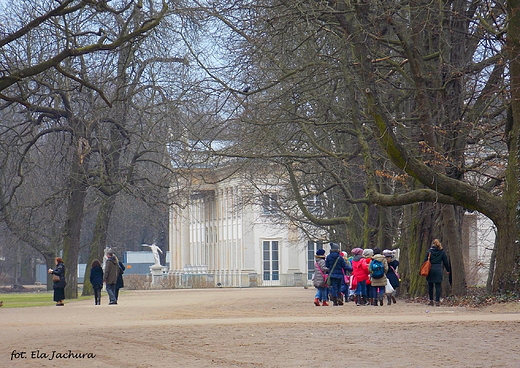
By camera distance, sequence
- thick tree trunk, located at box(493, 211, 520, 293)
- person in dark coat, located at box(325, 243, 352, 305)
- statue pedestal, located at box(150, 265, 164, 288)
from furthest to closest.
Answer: statue pedestal, located at box(150, 265, 164, 288)
person in dark coat, located at box(325, 243, 352, 305)
thick tree trunk, located at box(493, 211, 520, 293)

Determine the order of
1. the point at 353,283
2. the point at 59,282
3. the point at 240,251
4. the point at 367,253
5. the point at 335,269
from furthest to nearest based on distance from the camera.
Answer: the point at 240,251
the point at 59,282
the point at 353,283
the point at 367,253
the point at 335,269

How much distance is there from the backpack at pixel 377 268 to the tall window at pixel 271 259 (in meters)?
48.6

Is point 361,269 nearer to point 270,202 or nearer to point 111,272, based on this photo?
point 111,272

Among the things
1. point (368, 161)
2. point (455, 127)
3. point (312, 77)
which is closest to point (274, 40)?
point (312, 77)

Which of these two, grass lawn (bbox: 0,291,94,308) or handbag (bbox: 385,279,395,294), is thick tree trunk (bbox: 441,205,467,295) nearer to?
handbag (bbox: 385,279,395,294)

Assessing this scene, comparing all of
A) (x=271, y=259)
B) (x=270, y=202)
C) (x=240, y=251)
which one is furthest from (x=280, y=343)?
(x=271, y=259)

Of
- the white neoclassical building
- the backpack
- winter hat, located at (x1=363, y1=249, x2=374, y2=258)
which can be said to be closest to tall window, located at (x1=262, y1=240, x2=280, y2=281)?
the white neoclassical building

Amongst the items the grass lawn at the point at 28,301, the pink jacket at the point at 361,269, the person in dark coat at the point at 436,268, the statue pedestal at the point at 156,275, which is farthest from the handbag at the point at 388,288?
the statue pedestal at the point at 156,275

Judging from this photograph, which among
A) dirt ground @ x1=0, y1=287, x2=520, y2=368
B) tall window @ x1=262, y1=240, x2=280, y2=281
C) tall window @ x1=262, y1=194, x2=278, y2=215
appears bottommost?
dirt ground @ x1=0, y1=287, x2=520, y2=368

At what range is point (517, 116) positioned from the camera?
2038 centimetres

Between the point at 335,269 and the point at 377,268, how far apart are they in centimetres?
114

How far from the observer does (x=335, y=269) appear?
81.9 feet

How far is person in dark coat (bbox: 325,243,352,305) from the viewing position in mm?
24766

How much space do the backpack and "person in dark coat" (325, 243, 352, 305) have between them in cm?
74
